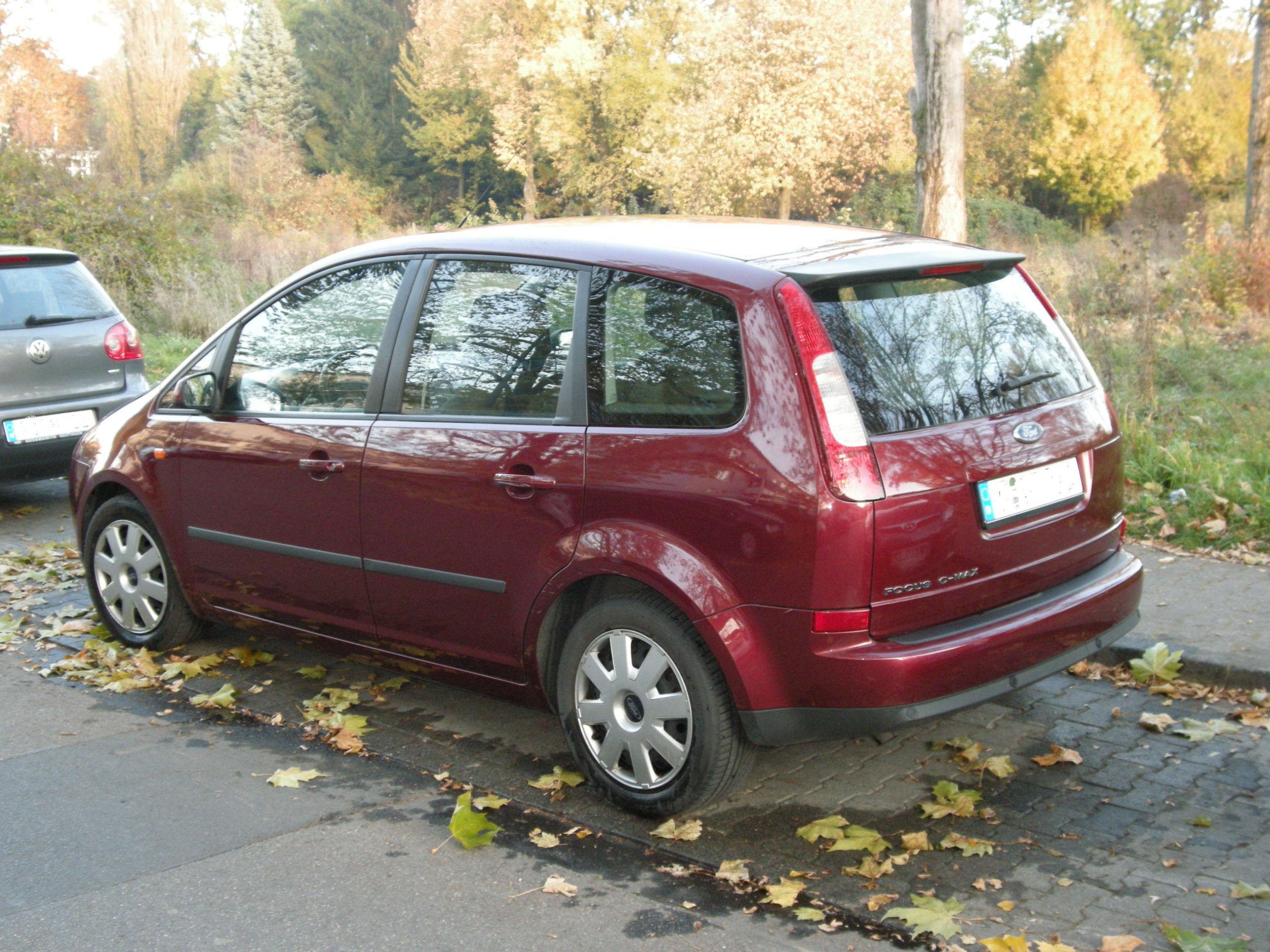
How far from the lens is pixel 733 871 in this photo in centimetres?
352

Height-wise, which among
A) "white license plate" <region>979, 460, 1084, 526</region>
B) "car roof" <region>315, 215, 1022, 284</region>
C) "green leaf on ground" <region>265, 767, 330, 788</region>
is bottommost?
"green leaf on ground" <region>265, 767, 330, 788</region>

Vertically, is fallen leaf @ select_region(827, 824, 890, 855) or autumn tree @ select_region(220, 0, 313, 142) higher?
autumn tree @ select_region(220, 0, 313, 142)

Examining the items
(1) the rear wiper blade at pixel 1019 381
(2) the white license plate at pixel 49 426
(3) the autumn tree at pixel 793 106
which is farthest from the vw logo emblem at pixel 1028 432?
(3) the autumn tree at pixel 793 106

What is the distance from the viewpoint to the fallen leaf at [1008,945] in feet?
9.94

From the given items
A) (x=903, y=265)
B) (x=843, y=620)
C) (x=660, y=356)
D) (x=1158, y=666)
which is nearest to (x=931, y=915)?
(x=843, y=620)

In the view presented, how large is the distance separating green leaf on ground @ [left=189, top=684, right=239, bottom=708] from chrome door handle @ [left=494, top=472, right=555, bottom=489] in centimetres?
178

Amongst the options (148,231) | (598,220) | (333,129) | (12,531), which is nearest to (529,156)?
(333,129)

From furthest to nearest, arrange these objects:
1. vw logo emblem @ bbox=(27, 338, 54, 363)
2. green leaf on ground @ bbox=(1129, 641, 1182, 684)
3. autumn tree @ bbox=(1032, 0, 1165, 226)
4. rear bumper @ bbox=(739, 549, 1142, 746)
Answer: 1. autumn tree @ bbox=(1032, 0, 1165, 226)
2. vw logo emblem @ bbox=(27, 338, 54, 363)
3. green leaf on ground @ bbox=(1129, 641, 1182, 684)
4. rear bumper @ bbox=(739, 549, 1142, 746)

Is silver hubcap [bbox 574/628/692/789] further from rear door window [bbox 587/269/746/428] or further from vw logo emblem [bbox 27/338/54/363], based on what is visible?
vw logo emblem [bbox 27/338/54/363]

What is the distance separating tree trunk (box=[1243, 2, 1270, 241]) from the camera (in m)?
15.0

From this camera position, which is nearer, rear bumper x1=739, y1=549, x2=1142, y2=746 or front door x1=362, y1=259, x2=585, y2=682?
rear bumper x1=739, y1=549, x2=1142, y2=746

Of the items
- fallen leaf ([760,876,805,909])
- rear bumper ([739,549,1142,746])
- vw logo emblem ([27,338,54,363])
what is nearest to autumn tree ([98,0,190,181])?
vw logo emblem ([27,338,54,363])

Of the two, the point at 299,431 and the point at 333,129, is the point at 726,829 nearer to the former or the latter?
the point at 299,431

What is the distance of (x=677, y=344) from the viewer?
12.3 ft
